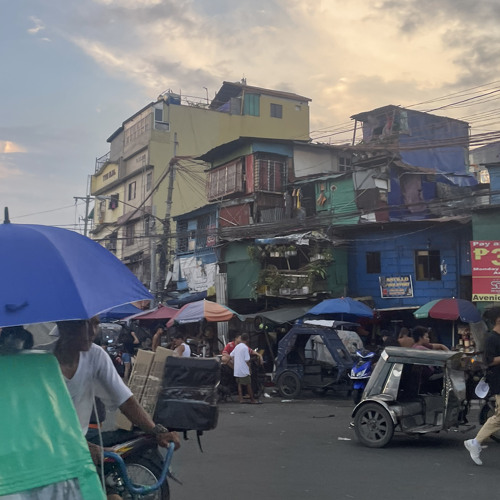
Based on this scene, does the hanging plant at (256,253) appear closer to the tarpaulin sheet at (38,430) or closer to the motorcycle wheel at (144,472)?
the motorcycle wheel at (144,472)

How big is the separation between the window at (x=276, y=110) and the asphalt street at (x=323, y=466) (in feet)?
117

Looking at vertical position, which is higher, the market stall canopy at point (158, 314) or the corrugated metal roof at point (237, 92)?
the corrugated metal roof at point (237, 92)

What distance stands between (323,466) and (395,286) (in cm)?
1852

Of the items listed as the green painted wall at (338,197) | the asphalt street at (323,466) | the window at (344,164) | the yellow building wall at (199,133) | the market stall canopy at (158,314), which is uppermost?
the yellow building wall at (199,133)

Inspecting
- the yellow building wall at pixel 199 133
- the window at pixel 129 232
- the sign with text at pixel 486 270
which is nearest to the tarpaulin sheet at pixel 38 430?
the sign with text at pixel 486 270

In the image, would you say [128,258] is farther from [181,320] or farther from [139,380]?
[139,380]

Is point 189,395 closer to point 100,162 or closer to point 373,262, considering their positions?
point 373,262

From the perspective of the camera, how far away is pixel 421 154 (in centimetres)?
3412

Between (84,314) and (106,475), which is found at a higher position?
(84,314)

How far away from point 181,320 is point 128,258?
88.2 ft

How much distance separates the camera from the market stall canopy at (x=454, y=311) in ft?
66.1

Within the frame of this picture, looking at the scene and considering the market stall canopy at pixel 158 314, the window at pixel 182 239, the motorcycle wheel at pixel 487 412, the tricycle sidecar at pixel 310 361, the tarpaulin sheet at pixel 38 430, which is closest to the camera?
the tarpaulin sheet at pixel 38 430

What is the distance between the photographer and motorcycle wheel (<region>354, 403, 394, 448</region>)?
9391 mm

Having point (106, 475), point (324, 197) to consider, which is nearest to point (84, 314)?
point (106, 475)
